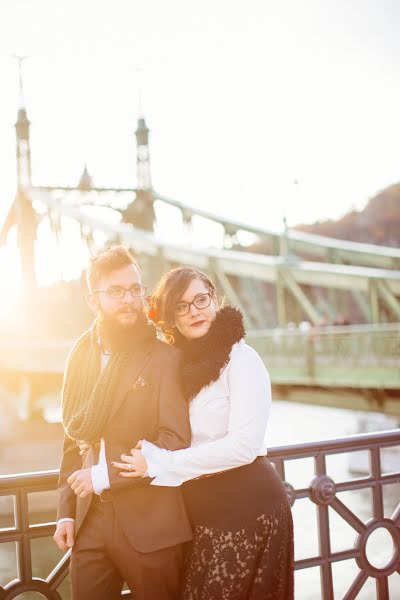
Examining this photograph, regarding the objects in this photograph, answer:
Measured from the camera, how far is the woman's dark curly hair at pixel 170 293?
1.89 m

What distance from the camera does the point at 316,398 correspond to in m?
9.33

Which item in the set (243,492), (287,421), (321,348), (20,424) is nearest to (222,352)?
(243,492)

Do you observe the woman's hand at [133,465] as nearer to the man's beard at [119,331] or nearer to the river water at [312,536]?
the man's beard at [119,331]

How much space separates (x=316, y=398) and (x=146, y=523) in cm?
787

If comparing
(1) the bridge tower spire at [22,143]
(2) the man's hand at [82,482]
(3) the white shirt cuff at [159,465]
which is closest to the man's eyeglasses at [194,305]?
(3) the white shirt cuff at [159,465]

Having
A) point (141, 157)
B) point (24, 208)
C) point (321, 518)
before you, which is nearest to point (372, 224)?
point (141, 157)

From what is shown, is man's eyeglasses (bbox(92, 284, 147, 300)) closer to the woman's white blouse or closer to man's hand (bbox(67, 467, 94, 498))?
the woman's white blouse

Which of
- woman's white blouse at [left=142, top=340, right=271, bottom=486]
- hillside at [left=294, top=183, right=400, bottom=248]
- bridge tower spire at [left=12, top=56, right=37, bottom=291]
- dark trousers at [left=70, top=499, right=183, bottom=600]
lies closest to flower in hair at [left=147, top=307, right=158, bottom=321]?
woman's white blouse at [left=142, top=340, right=271, bottom=486]

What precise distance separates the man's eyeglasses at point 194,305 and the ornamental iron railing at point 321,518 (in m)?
0.59

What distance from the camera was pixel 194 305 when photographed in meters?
1.88

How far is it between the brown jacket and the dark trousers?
0.03 metres

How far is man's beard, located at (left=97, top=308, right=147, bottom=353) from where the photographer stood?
1.82 metres

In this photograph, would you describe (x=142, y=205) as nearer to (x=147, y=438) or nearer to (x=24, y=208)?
(x=24, y=208)

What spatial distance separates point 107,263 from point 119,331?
0.62 ft
